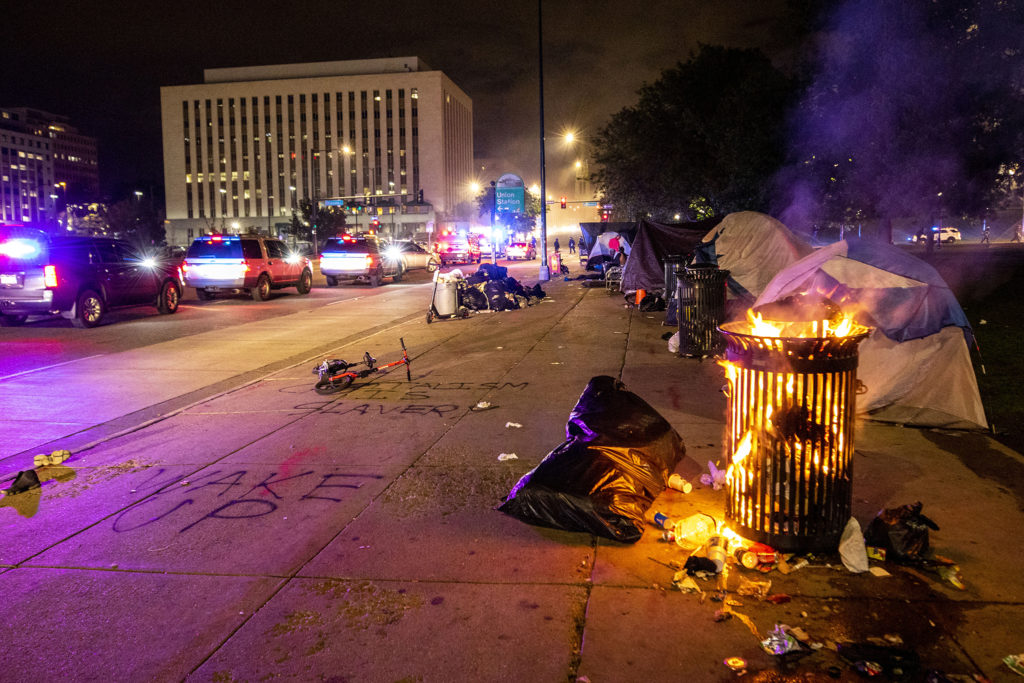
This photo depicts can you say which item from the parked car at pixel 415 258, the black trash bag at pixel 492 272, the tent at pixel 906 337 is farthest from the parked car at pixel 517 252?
the tent at pixel 906 337

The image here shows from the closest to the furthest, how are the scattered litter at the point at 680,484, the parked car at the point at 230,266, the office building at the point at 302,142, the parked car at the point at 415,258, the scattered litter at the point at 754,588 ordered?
1. the scattered litter at the point at 754,588
2. the scattered litter at the point at 680,484
3. the parked car at the point at 230,266
4. the parked car at the point at 415,258
5. the office building at the point at 302,142

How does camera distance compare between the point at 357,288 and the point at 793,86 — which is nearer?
the point at 793,86

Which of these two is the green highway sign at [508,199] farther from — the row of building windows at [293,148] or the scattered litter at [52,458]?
the row of building windows at [293,148]

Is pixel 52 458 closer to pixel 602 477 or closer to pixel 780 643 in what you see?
pixel 602 477

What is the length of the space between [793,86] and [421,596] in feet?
79.5

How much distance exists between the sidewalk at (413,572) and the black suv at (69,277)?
9697mm

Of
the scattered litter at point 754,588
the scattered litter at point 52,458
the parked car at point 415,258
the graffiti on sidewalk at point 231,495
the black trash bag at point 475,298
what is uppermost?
the parked car at point 415,258

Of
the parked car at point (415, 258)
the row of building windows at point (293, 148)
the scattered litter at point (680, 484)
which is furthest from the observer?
the row of building windows at point (293, 148)

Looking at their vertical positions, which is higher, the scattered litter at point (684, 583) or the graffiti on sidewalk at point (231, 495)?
the graffiti on sidewalk at point (231, 495)

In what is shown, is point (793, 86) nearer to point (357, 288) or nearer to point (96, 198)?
point (357, 288)

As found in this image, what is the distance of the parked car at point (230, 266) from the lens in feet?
66.8

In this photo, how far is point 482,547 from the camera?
3994 mm

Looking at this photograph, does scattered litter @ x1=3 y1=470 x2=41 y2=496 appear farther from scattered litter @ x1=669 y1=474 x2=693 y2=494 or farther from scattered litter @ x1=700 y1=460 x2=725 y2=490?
scattered litter @ x1=700 y1=460 x2=725 y2=490

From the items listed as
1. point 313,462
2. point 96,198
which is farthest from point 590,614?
point 96,198
